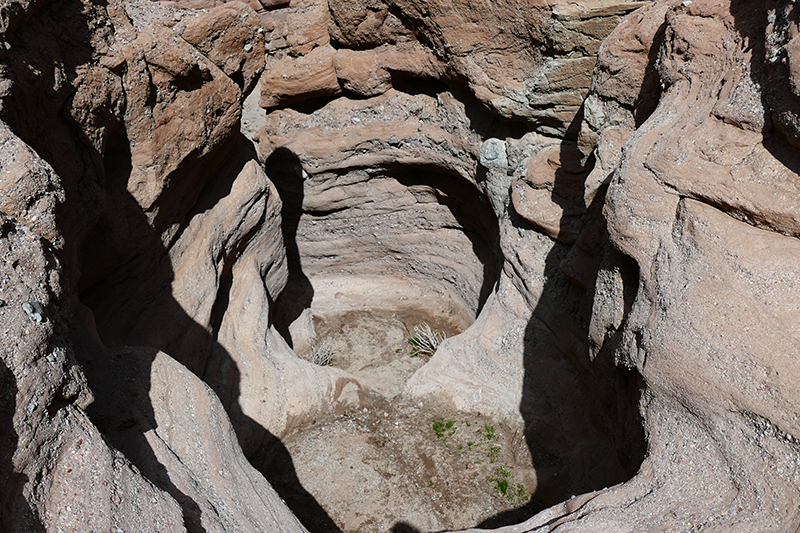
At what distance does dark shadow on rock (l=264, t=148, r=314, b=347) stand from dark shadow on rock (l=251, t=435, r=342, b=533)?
2140 mm

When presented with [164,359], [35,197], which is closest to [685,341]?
[164,359]

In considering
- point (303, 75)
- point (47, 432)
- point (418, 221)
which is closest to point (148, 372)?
point (47, 432)

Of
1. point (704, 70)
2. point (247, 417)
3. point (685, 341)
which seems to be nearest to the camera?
point (685, 341)

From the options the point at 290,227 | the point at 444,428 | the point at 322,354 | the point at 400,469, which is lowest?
the point at 322,354

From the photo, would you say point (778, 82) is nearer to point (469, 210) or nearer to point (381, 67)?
point (381, 67)

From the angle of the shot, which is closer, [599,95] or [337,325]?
[599,95]

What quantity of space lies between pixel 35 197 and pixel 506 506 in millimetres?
3884

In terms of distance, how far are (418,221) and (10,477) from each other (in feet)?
18.8

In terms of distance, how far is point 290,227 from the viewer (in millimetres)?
7383

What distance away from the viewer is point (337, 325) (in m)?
7.54

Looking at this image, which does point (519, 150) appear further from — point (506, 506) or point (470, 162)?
point (506, 506)

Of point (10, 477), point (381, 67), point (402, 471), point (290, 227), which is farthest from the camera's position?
point (290, 227)

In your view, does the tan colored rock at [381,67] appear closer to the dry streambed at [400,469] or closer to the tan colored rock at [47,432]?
the dry streambed at [400,469]

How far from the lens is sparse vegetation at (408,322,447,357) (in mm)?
6824
